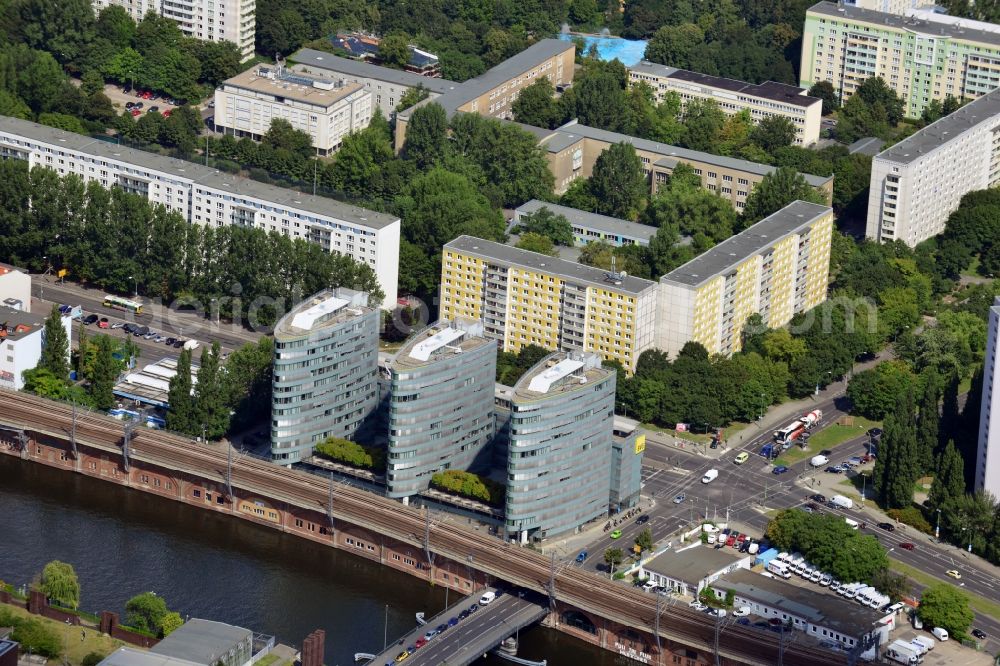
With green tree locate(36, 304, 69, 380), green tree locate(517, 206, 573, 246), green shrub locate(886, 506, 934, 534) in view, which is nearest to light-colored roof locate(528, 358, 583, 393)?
green shrub locate(886, 506, 934, 534)

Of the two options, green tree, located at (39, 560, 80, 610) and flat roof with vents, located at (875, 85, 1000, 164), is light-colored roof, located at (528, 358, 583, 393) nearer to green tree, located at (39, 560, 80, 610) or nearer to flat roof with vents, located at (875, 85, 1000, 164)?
green tree, located at (39, 560, 80, 610)

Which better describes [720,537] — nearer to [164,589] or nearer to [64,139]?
[164,589]

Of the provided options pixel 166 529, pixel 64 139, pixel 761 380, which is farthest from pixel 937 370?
pixel 64 139

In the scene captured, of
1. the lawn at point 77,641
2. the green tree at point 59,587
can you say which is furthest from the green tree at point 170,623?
the green tree at point 59,587

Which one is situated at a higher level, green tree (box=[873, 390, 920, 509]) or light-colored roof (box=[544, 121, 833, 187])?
light-colored roof (box=[544, 121, 833, 187])

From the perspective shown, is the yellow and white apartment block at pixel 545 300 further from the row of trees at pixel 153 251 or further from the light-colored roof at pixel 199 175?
the light-colored roof at pixel 199 175
